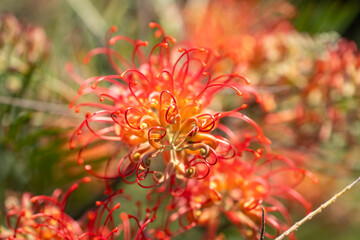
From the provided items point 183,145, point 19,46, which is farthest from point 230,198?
point 19,46

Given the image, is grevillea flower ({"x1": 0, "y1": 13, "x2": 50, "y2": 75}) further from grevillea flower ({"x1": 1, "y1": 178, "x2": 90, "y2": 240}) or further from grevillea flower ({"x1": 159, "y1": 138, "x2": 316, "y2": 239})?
grevillea flower ({"x1": 159, "y1": 138, "x2": 316, "y2": 239})

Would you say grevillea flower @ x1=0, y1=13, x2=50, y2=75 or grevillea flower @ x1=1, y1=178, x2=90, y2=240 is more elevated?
grevillea flower @ x1=0, y1=13, x2=50, y2=75

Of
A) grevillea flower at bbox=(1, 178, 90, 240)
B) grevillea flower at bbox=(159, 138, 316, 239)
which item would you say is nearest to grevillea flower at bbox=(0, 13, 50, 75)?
grevillea flower at bbox=(1, 178, 90, 240)

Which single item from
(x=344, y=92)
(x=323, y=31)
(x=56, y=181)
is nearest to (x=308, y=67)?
(x=344, y=92)

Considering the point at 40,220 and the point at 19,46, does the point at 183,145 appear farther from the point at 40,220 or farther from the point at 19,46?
the point at 19,46

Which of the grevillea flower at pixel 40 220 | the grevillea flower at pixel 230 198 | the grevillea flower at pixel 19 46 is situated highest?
the grevillea flower at pixel 19 46

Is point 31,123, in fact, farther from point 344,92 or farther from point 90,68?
point 344,92

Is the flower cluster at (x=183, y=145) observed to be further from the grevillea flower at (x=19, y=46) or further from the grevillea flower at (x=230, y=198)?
the grevillea flower at (x=19, y=46)

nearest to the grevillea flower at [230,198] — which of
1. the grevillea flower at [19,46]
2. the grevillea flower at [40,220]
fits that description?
the grevillea flower at [40,220]
